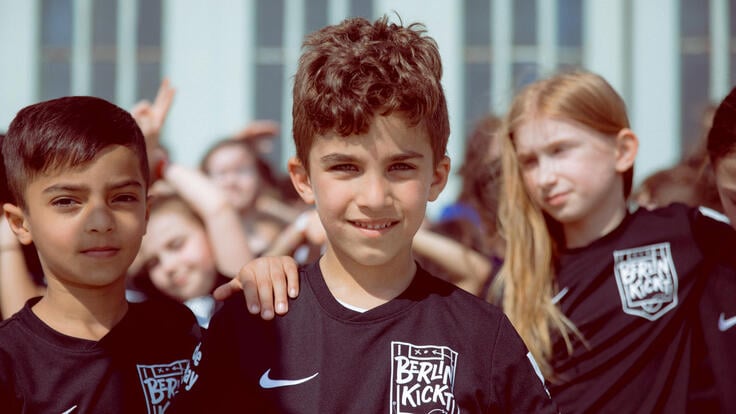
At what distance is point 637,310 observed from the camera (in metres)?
2.90

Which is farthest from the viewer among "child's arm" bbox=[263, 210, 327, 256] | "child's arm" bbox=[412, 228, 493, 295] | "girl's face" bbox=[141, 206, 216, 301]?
"child's arm" bbox=[412, 228, 493, 295]

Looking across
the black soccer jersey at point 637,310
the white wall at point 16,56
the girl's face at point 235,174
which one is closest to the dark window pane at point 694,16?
the girl's face at point 235,174

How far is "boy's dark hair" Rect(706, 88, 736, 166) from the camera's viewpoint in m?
2.64

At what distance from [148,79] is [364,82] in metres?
4.85

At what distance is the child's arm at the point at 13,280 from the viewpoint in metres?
3.14

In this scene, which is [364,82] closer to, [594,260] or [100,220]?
[100,220]

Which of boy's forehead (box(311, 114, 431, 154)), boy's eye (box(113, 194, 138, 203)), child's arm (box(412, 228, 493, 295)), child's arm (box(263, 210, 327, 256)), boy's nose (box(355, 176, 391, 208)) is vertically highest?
boy's forehead (box(311, 114, 431, 154))

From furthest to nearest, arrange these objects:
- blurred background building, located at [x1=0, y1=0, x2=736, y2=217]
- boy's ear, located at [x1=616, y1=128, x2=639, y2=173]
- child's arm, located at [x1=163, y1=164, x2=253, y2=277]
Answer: blurred background building, located at [x1=0, y1=0, x2=736, y2=217] < child's arm, located at [x1=163, y1=164, x2=253, y2=277] < boy's ear, located at [x1=616, y1=128, x2=639, y2=173]

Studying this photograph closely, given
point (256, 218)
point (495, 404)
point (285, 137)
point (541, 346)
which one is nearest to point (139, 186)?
point (495, 404)

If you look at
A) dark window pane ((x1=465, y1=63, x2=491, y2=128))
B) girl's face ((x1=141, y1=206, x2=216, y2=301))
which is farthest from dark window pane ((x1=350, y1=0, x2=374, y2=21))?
girl's face ((x1=141, y1=206, x2=216, y2=301))

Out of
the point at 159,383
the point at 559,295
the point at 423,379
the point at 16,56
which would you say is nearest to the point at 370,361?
the point at 423,379

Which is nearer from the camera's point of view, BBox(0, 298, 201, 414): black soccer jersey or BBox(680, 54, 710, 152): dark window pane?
BBox(0, 298, 201, 414): black soccer jersey

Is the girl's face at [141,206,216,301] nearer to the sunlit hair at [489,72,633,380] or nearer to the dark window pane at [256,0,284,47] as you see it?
the sunlit hair at [489,72,633,380]

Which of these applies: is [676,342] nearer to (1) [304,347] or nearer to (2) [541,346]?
(2) [541,346]
